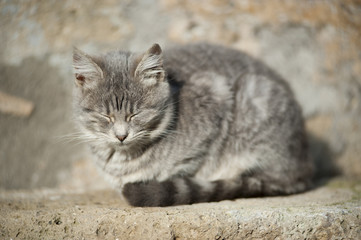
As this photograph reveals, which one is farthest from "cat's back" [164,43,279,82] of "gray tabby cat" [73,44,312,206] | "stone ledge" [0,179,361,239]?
Result: "stone ledge" [0,179,361,239]

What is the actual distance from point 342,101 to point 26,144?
3367mm

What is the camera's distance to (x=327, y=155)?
4250 millimetres

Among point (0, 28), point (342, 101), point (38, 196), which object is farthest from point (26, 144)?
point (342, 101)

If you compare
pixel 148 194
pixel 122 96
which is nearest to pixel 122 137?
pixel 122 96

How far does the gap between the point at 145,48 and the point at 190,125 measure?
4.38 feet

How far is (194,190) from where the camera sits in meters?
2.86

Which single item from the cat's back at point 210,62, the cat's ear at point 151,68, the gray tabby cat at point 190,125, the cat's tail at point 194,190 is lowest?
the cat's tail at point 194,190

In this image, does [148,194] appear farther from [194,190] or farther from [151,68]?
[151,68]

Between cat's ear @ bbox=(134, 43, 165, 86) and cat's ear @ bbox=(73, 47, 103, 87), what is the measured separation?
28 cm

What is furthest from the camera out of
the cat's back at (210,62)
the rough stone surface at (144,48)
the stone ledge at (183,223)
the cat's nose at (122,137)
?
A: the rough stone surface at (144,48)

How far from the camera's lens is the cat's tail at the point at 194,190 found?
8.93 ft

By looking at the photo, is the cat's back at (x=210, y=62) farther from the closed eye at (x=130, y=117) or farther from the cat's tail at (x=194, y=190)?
the cat's tail at (x=194, y=190)

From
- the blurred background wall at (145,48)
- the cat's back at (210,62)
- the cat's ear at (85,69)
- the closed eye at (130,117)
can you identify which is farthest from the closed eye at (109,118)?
the blurred background wall at (145,48)

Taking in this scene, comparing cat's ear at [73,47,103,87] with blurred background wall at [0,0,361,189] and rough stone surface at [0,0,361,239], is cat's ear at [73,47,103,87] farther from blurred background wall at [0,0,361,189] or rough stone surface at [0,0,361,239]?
blurred background wall at [0,0,361,189]
